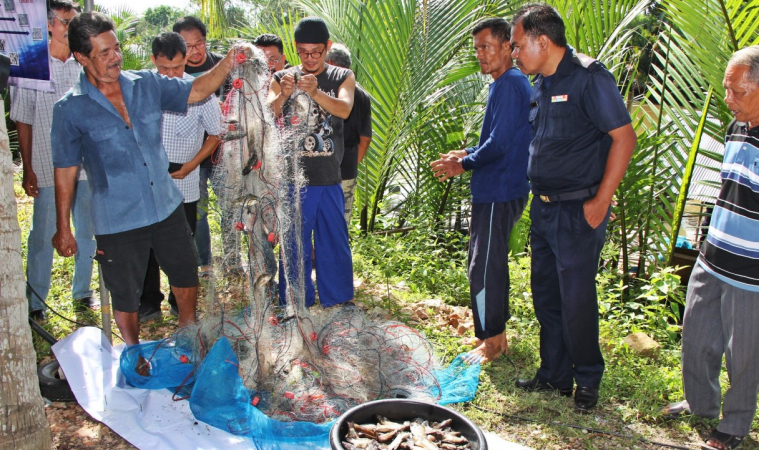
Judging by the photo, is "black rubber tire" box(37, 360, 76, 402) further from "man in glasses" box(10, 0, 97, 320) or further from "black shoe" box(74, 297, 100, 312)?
"black shoe" box(74, 297, 100, 312)

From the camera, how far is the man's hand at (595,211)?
311 centimetres

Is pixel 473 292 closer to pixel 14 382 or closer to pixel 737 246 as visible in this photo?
pixel 737 246

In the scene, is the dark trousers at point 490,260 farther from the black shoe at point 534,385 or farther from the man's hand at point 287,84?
the man's hand at point 287,84

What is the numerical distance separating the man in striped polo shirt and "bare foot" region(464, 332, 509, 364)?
112 centimetres

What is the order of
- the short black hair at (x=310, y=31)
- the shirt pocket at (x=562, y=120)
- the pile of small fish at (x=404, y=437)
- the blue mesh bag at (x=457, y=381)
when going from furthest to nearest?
1. the short black hair at (x=310, y=31)
2. the blue mesh bag at (x=457, y=381)
3. the shirt pocket at (x=562, y=120)
4. the pile of small fish at (x=404, y=437)

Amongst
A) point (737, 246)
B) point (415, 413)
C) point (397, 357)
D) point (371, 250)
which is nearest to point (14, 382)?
point (415, 413)

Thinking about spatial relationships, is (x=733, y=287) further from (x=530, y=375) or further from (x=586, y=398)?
(x=530, y=375)

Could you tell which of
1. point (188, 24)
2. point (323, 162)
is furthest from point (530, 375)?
point (188, 24)

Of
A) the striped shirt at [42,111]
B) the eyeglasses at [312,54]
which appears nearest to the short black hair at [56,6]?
the striped shirt at [42,111]

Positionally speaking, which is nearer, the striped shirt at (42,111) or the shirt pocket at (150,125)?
the shirt pocket at (150,125)

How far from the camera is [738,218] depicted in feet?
9.72

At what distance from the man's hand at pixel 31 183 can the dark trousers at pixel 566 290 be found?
3.33 metres

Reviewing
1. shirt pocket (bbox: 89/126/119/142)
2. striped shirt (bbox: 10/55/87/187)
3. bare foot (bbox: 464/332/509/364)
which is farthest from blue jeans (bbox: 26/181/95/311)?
bare foot (bbox: 464/332/509/364)

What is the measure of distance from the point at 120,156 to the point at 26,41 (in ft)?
2.77
